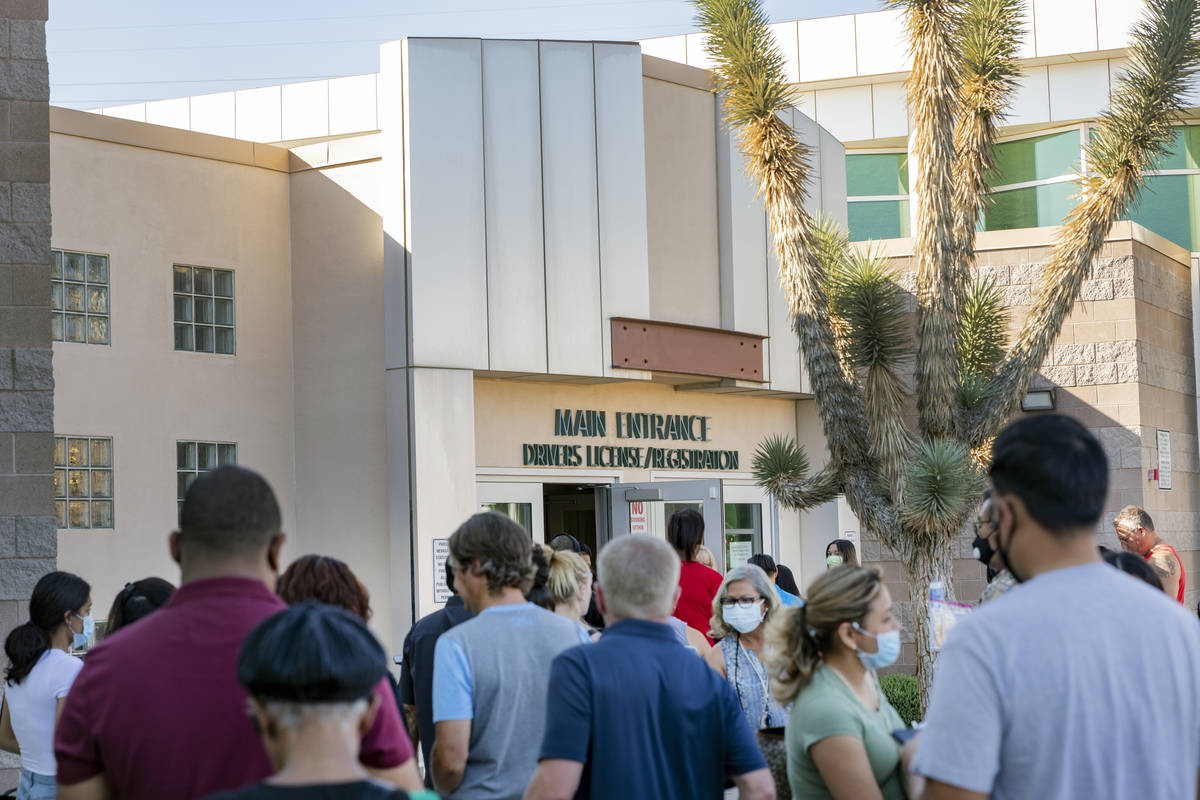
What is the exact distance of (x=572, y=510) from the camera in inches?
706

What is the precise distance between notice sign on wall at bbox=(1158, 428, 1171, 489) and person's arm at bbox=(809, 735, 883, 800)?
620 inches

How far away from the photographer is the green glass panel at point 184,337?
47.9 feet

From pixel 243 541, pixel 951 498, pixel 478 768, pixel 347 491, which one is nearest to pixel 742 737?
pixel 478 768

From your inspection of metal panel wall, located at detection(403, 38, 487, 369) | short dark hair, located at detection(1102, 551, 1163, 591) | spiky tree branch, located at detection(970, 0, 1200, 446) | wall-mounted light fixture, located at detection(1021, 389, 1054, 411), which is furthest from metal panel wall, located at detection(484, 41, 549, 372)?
short dark hair, located at detection(1102, 551, 1163, 591)

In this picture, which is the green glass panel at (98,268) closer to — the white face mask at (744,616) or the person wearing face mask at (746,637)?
the person wearing face mask at (746,637)

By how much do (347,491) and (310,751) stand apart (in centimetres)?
1220

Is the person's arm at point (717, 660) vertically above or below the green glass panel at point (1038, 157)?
below

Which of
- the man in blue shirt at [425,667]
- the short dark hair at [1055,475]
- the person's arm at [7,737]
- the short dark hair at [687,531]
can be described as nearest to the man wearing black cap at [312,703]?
the short dark hair at [1055,475]

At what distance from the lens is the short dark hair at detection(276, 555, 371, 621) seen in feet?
14.9

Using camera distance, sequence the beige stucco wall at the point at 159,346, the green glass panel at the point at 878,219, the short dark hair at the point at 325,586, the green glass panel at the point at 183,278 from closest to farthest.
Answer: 1. the short dark hair at the point at 325,586
2. the beige stucco wall at the point at 159,346
3. the green glass panel at the point at 183,278
4. the green glass panel at the point at 878,219

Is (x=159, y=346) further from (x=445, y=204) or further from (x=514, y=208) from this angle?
(x=514, y=208)

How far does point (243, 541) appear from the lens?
121 inches

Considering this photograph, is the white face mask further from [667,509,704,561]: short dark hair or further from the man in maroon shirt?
the man in maroon shirt

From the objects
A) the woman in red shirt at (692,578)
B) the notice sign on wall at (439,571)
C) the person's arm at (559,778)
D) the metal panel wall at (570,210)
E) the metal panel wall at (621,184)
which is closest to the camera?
the person's arm at (559,778)
